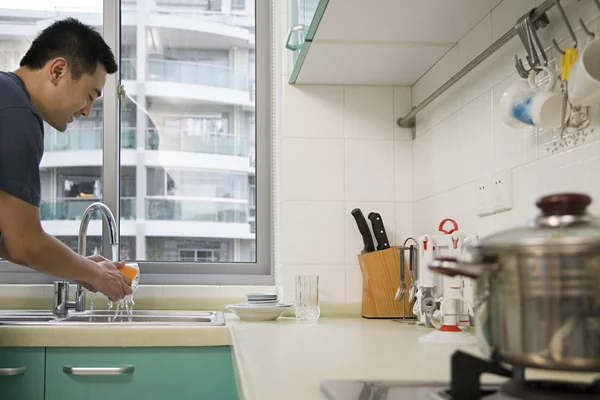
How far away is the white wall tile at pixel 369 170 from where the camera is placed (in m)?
2.38

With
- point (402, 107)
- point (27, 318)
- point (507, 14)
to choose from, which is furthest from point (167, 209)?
point (507, 14)

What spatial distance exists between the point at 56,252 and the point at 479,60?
124cm

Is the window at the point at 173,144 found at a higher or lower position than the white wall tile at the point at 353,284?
higher

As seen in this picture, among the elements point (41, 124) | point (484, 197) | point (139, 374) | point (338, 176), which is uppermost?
point (41, 124)

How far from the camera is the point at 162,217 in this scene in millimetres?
2859

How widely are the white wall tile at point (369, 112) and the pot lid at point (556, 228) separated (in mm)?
1773

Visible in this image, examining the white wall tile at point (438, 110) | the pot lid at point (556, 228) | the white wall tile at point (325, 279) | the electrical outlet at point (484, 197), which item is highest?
the white wall tile at point (438, 110)

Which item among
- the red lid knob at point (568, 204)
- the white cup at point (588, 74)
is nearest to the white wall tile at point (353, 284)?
the white cup at point (588, 74)

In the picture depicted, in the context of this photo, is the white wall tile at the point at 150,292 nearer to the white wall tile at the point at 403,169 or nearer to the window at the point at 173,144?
the window at the point at 173,144

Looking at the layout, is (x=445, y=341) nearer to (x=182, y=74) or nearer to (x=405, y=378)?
(x=405, y=378)

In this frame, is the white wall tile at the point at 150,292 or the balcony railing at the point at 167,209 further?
the balcony railing at the point at 167,209

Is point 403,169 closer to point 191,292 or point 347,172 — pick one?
point 347,172

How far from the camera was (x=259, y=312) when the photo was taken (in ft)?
6.97

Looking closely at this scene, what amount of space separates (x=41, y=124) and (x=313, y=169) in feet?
2.97
